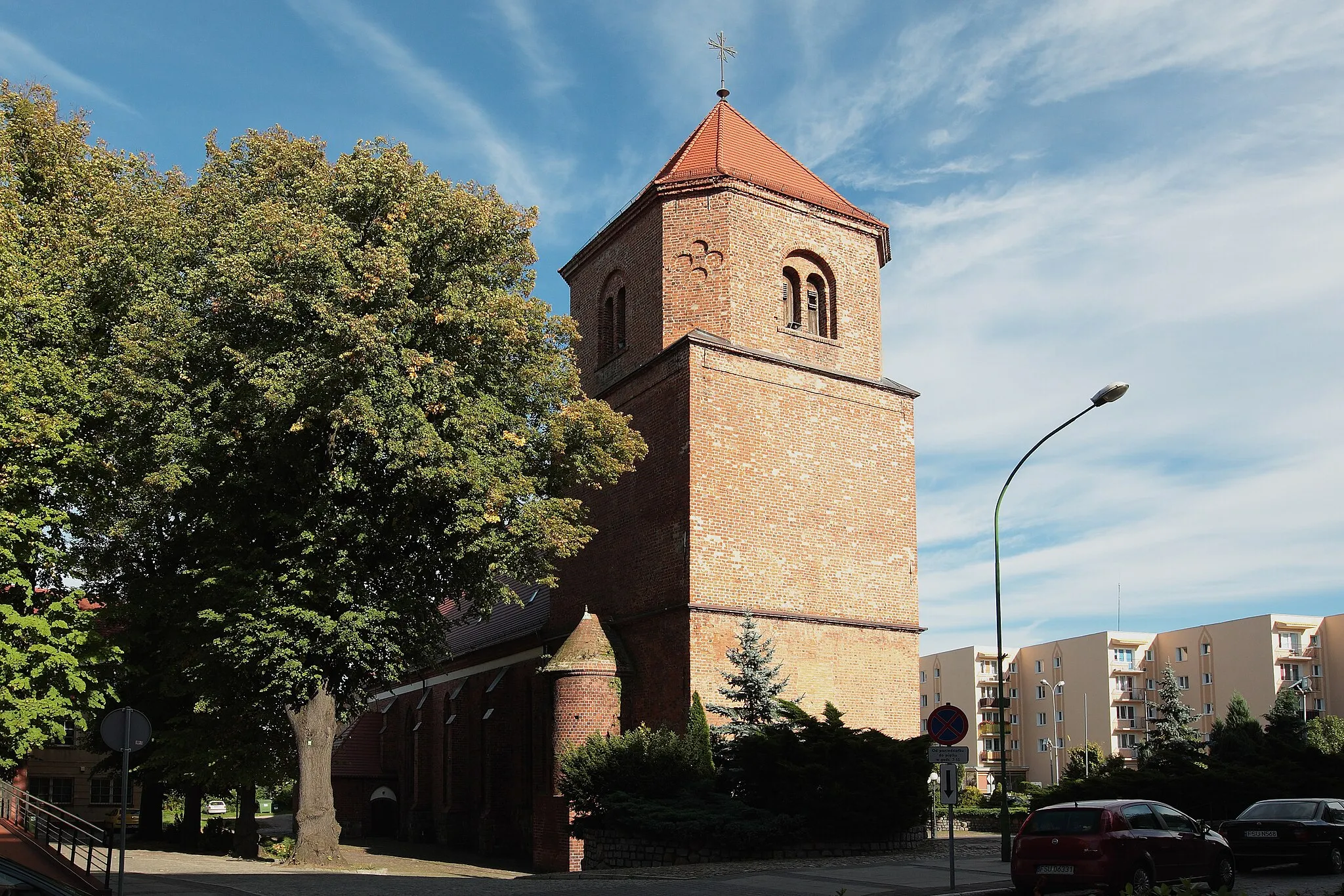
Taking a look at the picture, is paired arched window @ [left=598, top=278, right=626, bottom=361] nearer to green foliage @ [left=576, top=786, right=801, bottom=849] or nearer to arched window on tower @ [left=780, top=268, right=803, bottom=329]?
arched window on tower @ [left=780, top=268, right=803, bottom=329]

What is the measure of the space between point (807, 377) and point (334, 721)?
40.5 feet

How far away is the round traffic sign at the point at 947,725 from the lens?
15727 millimetres

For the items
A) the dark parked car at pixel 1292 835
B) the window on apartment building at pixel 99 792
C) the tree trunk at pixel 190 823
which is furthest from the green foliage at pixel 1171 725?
the window on apartment building at pixel 99 792

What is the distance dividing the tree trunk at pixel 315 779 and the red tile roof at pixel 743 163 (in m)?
13.7

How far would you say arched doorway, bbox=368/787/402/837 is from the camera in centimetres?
4191

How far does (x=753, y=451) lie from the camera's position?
82.7ft

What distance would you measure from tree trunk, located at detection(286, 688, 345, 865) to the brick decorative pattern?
461cm

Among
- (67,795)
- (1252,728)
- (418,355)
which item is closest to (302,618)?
(418,355)

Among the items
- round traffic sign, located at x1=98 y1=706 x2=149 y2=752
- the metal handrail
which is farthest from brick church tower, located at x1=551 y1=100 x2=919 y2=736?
round traffic sign, located at x1=98 y1=706 x2=149 y2=752

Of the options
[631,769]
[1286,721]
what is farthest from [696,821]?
[1286,721]

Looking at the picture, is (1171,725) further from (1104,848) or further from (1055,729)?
(1055,729)

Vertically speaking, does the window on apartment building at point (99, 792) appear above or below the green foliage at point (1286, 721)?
below

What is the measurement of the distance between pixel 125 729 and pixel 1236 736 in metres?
36.1

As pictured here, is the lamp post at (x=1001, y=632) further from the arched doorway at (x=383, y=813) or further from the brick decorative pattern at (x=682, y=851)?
the arched doorway at (x=383, y=813)
